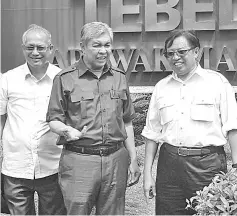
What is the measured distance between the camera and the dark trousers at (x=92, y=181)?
326cm

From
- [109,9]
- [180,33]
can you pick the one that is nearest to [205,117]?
[180,33]

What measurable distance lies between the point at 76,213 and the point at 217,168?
36.4 inches

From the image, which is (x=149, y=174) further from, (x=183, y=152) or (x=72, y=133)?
(x=72, y=133)

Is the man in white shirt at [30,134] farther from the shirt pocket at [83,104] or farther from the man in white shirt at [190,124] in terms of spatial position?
the man in white shirt at [190,124]

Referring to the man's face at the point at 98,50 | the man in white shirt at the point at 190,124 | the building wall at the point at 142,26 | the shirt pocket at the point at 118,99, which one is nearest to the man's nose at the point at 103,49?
the man's face at the point at 98,50

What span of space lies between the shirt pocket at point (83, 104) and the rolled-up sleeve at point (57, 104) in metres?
0.07

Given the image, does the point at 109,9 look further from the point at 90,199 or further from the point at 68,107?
the point at 90,199

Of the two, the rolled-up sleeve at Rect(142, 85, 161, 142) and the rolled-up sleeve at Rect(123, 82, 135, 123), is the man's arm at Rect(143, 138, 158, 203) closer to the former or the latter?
the rolled-up sleeve at Rect(142, 85, 161, 142)

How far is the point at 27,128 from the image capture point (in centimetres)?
352

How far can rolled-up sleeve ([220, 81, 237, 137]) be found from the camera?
3.22 metres

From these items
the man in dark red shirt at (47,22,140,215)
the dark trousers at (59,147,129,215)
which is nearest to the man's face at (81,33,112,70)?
the man in dark red shirt at (47,22,140,215)

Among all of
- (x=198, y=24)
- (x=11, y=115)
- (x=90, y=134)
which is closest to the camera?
(x=90, y=134)

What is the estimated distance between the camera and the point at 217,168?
3297 mm

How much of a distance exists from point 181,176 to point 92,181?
56cm
